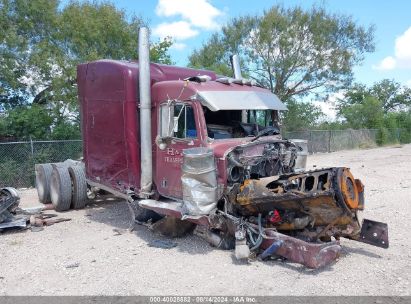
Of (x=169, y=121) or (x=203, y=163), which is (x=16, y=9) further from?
(x=203, y=163)

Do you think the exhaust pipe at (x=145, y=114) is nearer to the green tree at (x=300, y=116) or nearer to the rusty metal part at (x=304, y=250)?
the rusty metal part at (x=304, y=250)

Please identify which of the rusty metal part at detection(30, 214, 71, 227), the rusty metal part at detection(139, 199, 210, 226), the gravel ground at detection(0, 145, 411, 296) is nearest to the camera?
the gravel ground at detection(0, 145, 411, 296)

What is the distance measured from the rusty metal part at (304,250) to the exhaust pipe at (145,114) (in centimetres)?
272

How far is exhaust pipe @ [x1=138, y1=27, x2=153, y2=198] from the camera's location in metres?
7.93

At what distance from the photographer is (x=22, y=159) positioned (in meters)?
15.0

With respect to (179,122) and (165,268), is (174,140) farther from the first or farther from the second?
(165,268)

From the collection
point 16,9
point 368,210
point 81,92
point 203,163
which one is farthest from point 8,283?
point 16,9

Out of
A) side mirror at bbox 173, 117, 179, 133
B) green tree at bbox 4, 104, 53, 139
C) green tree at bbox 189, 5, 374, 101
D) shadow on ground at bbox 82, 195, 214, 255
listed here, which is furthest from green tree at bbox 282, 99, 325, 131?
side mirror at bbox 173, 117, 179, 133

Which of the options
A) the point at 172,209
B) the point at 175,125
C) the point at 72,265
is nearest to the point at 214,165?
the point at 172,209

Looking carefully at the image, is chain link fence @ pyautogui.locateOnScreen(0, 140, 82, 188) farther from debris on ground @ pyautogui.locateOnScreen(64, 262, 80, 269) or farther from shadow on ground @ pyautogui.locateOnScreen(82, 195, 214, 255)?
debris on ground @ pyautogui.locateOnScreen(64, 262, 80, 269)

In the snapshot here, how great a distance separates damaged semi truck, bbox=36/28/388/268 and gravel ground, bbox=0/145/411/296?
29 cm

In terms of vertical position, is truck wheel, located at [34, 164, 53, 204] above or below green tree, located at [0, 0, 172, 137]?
below

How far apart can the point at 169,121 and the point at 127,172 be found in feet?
5.33

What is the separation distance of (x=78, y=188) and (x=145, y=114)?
3.36 meters
